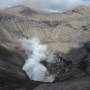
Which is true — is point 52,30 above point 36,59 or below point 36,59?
below

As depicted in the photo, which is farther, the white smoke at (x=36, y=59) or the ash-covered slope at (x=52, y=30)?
the ash-covered slope at (x=52, y=30)

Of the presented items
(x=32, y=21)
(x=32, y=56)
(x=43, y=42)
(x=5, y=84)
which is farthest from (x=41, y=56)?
(x=5, y=84)

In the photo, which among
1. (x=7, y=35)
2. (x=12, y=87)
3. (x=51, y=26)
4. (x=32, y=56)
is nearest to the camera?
(x=12, y=87)

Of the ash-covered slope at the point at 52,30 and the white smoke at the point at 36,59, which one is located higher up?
the white smoke at the point at 36,59

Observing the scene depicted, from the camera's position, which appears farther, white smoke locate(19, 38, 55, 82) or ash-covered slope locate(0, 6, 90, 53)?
ash-covered slope locate(0, 6, 90, 53)

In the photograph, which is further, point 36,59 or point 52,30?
point 52,30

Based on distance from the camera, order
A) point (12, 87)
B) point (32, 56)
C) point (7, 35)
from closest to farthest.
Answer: point (12, 87), point (32, 56), point (7, 35)

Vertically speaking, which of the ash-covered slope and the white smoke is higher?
the white smoke

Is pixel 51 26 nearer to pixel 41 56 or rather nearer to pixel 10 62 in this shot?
pixel 41 56
